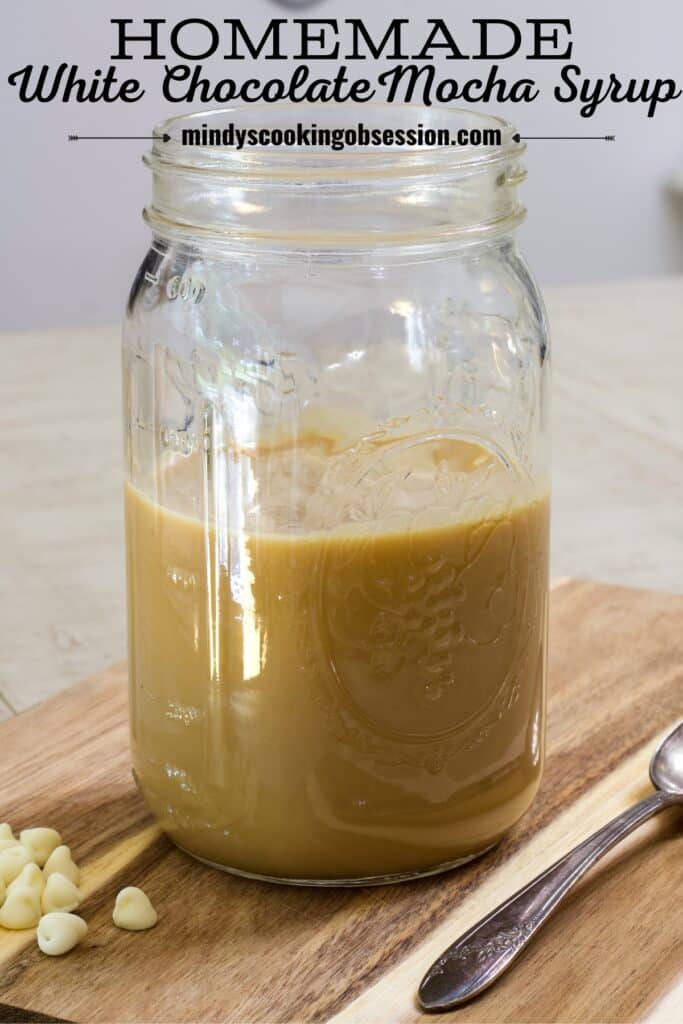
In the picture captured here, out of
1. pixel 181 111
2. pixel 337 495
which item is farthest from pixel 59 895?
pixel 181 111

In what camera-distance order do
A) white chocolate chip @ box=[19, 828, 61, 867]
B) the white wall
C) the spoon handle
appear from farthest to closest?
the white wall, white chocolate chip @ box=[19, 828, 61, 867], the spoon handle

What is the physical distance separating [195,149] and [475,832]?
0.36 meters

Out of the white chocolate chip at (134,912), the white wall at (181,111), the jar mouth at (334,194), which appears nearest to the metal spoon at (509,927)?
the white chocolate chip at (134,912)

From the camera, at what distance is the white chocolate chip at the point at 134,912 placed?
66 cm

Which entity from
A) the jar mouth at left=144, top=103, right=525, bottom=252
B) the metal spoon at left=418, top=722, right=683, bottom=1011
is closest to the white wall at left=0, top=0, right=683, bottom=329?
the jar mouth at left=144, top=103, right=525, bottom=252

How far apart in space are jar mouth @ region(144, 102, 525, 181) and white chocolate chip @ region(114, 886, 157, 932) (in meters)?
0.34

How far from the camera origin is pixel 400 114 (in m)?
0.74

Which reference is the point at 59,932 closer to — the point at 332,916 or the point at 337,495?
the point at 332,916

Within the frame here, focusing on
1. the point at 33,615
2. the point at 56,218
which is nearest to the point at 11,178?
the point at 56,218

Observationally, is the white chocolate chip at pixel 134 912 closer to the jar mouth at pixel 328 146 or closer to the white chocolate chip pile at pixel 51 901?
the white chocolate chip pile at pixel 51 901

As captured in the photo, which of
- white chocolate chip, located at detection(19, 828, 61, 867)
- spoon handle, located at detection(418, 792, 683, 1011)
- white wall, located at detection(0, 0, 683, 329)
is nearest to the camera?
spoon handle, located at detection(418, 792, 683, 1011)

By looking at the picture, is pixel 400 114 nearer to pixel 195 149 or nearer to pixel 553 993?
pixel 195 149

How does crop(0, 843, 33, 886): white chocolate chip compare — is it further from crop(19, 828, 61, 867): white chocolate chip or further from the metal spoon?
the metal spoon

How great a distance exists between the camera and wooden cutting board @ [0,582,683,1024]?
0.60 m
